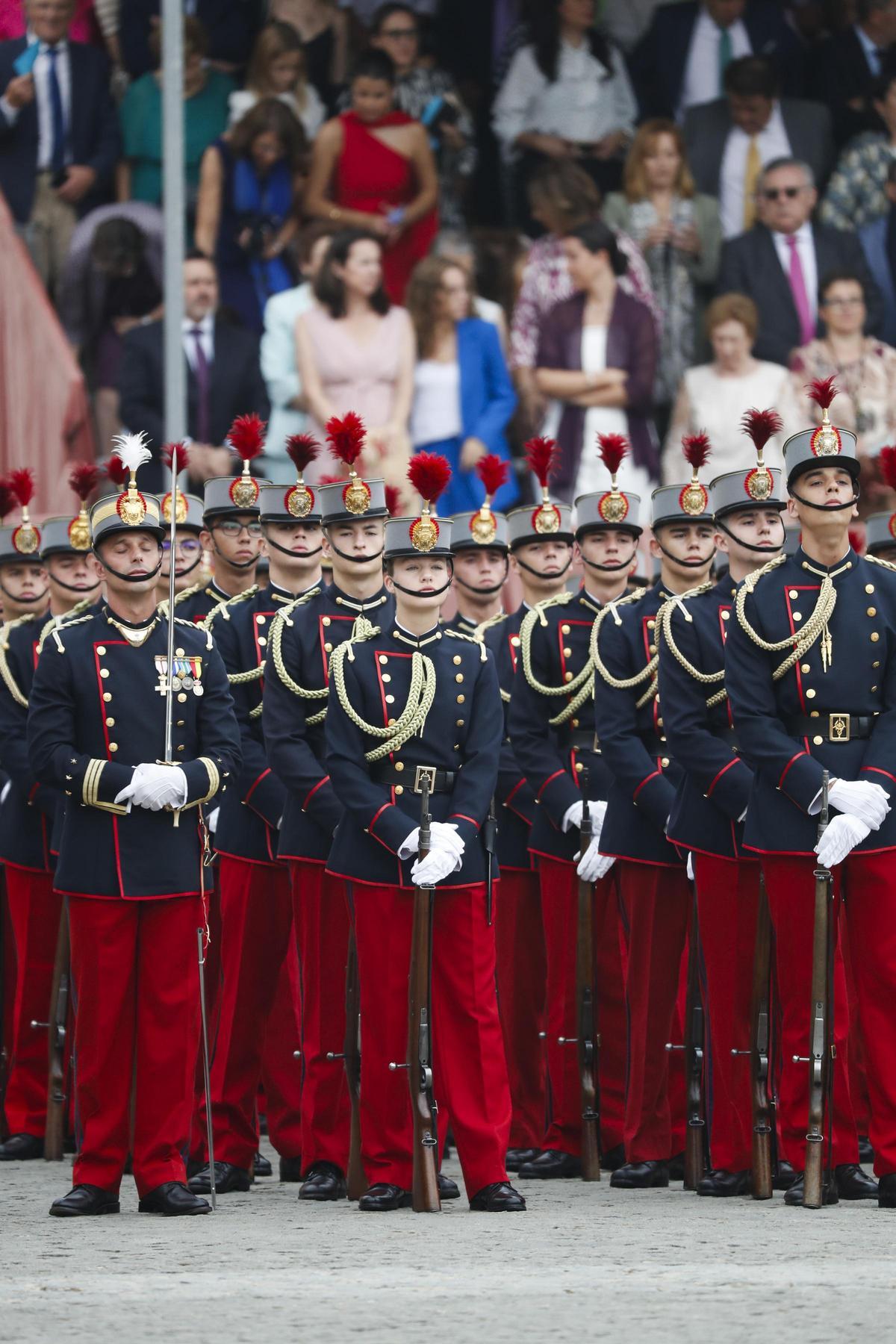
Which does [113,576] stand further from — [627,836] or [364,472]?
[364,472]

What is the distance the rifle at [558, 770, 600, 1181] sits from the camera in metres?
9.08

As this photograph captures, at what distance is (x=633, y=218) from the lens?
16.0 meters

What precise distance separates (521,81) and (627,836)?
875cm

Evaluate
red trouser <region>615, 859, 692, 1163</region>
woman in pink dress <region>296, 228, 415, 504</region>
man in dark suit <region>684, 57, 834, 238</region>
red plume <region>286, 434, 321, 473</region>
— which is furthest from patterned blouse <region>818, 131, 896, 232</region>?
red trouser <region>615, 859, 692, 1163</region>

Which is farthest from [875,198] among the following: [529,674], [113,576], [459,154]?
[113,576]

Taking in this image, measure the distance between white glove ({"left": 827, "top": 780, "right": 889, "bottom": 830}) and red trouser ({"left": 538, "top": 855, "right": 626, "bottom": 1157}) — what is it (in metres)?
1.67

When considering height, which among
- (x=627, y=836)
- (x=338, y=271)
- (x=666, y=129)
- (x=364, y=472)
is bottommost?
(x=627, y=836)

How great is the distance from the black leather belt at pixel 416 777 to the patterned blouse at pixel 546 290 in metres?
7.67

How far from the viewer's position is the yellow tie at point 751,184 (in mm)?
16000

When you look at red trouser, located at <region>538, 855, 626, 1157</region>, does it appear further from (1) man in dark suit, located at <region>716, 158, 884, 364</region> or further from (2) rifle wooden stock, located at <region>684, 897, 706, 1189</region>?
(1) man in dark suit, located at <region>716, 158, 884, 364</region>

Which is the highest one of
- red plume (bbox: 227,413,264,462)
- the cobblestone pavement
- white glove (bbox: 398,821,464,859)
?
red plume (bbox: 227,413,264,462)

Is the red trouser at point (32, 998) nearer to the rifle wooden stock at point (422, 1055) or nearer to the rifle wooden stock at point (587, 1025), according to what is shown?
the rifle wooden stock at point (587, 1025)

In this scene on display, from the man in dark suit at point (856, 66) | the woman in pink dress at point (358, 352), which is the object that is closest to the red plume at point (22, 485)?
the woman in pink dress at point (358, 352)

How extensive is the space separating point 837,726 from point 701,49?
9472 millimetres
